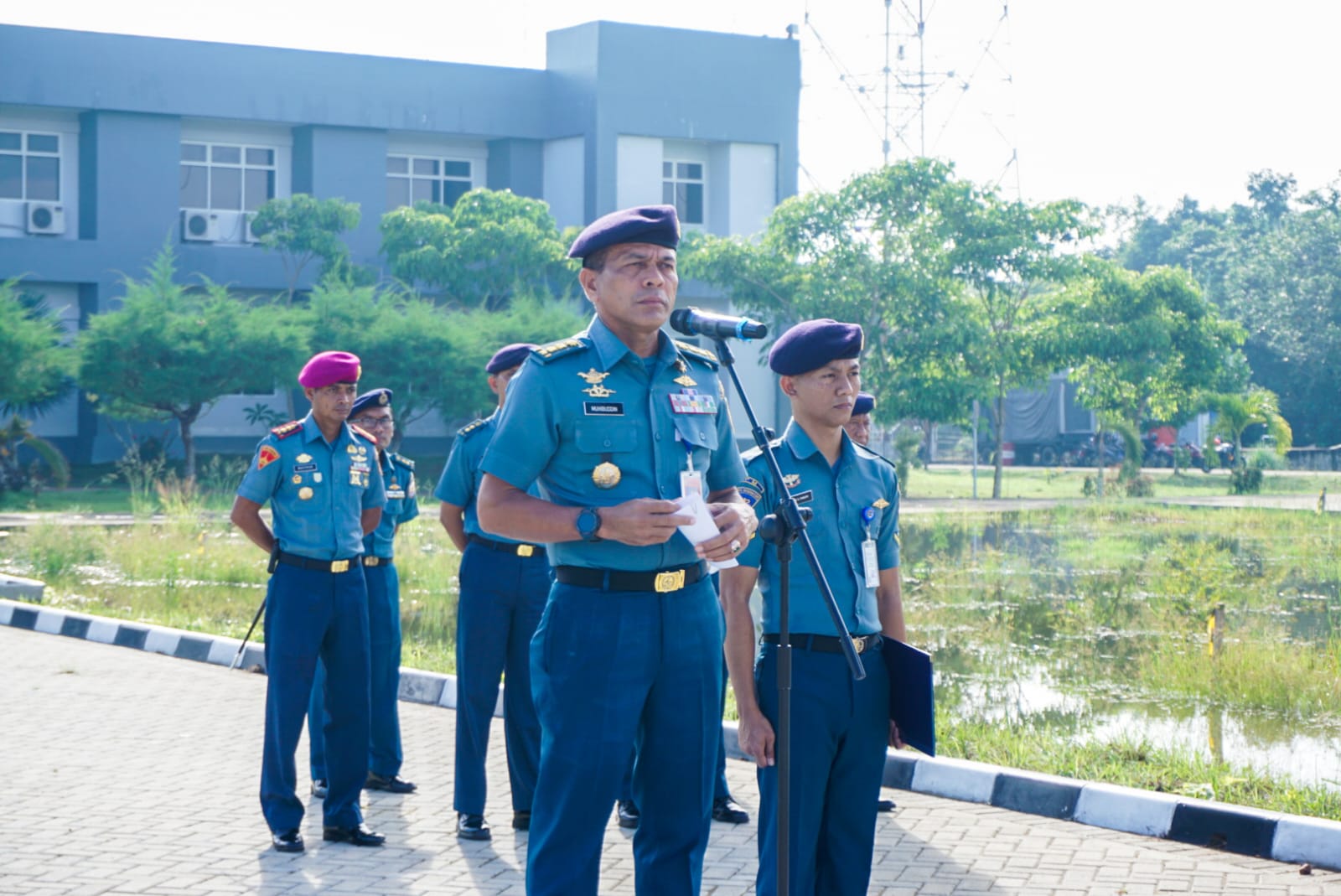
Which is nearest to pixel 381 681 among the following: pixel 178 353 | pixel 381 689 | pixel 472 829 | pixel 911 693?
pixel 381 689

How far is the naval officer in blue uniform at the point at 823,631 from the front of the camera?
4535 mm

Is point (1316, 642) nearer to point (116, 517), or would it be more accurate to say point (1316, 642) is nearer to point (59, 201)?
point (116, 517)

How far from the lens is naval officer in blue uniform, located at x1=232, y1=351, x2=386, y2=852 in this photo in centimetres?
646

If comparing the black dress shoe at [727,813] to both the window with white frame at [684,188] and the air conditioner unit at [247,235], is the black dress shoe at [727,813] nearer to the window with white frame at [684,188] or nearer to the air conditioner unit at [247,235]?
the air conditioner unit at [247,235]

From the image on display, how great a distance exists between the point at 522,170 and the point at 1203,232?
47.7 metres

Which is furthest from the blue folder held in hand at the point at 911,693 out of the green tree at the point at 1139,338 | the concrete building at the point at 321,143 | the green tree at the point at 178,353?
the concrete building at the point at 321,143

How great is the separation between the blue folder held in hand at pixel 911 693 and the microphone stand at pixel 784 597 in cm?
50

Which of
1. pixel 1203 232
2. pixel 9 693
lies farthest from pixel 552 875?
pixel 1203 232

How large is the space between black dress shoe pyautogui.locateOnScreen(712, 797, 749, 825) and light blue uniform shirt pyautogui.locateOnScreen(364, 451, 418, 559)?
2054mm

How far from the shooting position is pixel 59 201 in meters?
37.7

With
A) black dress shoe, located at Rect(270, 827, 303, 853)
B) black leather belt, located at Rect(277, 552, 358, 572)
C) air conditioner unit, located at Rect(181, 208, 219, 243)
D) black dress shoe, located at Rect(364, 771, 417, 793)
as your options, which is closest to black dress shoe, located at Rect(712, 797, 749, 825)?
black dress shoe, located at Rect(364, 771, 417, 793)

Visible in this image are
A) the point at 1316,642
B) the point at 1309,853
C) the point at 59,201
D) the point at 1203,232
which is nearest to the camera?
the point at 1309,853

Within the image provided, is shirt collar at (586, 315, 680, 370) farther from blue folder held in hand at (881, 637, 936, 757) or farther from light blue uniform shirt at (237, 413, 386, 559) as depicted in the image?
light blue uniform shirt at (237, 413, 386, 559)

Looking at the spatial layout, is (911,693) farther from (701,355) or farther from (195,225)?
(195,225)
